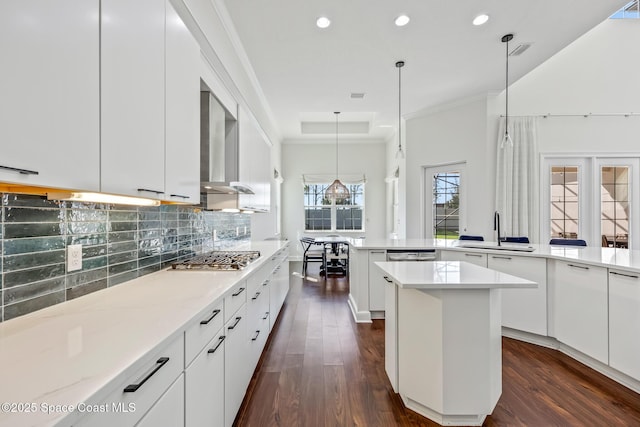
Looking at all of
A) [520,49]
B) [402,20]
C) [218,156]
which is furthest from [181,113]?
[520,49]

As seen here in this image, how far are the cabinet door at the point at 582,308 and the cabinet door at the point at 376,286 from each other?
165 cm

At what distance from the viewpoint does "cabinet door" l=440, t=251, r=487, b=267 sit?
3.13 meters

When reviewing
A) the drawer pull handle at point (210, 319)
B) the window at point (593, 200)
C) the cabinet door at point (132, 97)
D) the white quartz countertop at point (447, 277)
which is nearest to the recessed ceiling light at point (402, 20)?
the cabinet door at point (132, 97)

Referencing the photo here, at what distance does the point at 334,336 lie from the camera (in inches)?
118

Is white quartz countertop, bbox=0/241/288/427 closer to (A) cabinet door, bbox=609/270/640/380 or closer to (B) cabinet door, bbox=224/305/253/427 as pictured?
(B) cabinet door, bbox=224/305/253/427

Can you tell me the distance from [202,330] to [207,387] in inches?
11.2

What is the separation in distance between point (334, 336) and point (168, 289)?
78.4 inches

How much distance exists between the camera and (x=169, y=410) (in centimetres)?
97

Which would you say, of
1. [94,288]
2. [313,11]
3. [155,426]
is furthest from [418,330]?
[313,11]

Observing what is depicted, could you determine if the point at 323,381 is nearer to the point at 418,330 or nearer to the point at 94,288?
the point at 418,330

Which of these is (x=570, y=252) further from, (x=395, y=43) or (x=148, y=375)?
(x=148, y=375)

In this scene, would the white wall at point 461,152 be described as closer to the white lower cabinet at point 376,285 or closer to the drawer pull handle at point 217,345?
the white lower cabinet at point 376,285

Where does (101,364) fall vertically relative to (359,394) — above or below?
above

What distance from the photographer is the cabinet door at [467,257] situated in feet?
10.3
